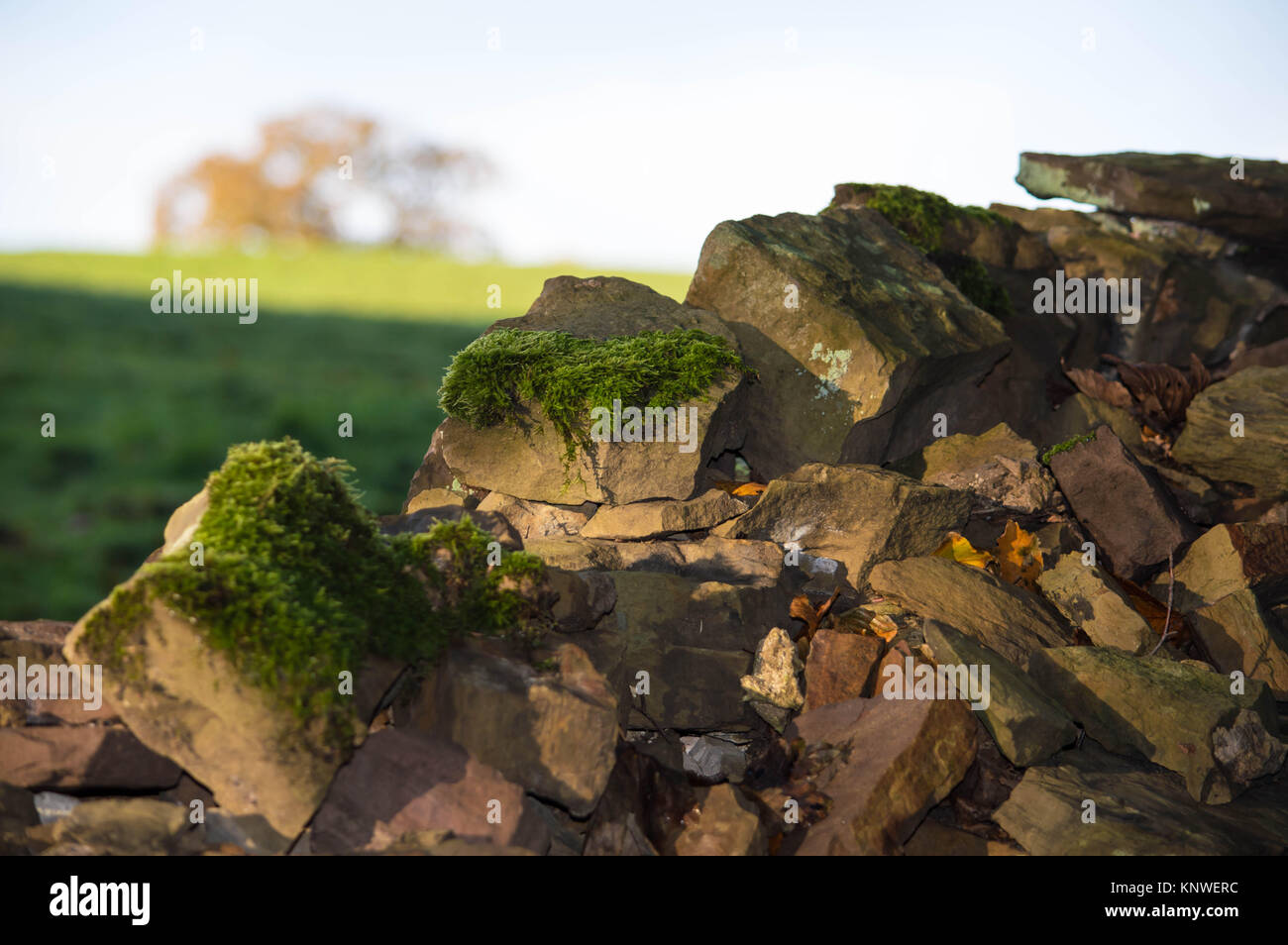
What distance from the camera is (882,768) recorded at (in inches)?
167

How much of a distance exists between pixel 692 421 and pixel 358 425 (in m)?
11.6

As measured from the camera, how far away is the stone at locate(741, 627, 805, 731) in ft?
16.8

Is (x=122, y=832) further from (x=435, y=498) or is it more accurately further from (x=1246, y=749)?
(x=1246, y=749)

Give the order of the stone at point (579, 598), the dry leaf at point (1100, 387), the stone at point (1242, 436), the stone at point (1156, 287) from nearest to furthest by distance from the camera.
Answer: the stone at point (579, 598), the stone at point (1242, 436), the dry leaf at point (1100, 387), the stone at point (1156, 287)

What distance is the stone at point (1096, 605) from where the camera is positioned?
5.96m

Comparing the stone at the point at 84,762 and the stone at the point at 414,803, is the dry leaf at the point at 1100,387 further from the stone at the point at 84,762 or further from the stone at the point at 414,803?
the stone at the point at 84,762

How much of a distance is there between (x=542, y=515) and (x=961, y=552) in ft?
10.0

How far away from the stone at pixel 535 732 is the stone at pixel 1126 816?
2.08 meters

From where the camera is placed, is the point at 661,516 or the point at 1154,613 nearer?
the point at 661,516

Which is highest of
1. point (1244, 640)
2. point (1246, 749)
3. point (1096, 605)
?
point (1096, 605)

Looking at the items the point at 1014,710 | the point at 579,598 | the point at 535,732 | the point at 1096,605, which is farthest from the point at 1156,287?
the point at 535,732

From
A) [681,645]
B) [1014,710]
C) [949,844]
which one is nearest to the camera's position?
[949,844]

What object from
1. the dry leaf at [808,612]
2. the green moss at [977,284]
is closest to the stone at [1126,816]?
the dry leaf at [808,612]

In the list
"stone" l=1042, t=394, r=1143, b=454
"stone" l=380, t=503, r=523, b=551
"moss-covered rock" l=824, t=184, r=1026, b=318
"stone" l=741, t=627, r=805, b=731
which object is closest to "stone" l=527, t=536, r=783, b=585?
"stone" l=741, t=627, r=805, b=731
